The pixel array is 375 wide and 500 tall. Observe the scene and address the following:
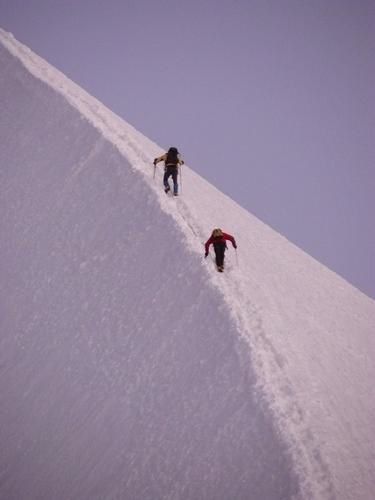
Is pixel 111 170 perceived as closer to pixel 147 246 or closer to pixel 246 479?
pixel 147 246

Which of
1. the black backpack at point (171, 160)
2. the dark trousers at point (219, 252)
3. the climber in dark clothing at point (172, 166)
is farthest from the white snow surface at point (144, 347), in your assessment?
the black backpack at point (171, 160)

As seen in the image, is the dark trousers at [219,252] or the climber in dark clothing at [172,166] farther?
the climber in dark clothing at [172,166]

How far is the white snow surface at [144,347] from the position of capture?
500 centimetres

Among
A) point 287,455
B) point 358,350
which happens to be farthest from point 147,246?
point 358,350

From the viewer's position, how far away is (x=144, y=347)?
21.1 feet

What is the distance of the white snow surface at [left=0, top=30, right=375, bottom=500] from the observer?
16.4 ft

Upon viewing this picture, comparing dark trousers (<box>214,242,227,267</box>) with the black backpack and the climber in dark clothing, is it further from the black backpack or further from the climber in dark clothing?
the black backpack

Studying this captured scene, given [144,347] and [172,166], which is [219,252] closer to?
[144,347]

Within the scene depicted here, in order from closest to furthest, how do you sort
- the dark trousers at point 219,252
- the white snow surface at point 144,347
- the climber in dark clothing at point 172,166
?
1. the white snow surface at point 144,347
2. the dark trousers at point 219,252
3. the climber in dark clothing at point 172,166

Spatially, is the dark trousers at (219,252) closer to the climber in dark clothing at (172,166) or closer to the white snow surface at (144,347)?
the white snow surface at (144,347)

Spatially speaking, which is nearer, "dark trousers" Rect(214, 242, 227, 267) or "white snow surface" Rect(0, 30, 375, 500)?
"white snow surface" Rect(0, 30, 375, 500)

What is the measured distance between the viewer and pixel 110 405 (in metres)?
6.20

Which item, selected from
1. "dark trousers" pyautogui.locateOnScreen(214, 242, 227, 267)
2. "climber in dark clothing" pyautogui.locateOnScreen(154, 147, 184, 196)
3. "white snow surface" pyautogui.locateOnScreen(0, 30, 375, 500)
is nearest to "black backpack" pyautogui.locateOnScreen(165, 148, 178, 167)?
"climber in dark clothing" pyautogui.locateOnScreen(154, 147, 184, 196)

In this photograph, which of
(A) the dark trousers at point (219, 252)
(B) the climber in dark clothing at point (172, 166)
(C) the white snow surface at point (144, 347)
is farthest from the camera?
(B) the climber in dark clothing at point (172, 166)
